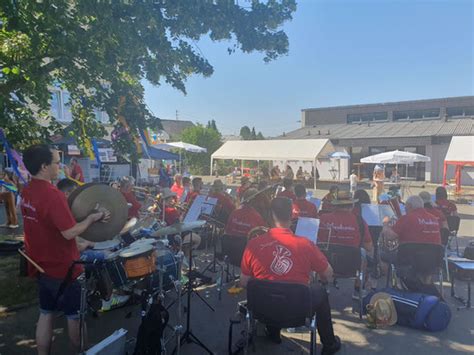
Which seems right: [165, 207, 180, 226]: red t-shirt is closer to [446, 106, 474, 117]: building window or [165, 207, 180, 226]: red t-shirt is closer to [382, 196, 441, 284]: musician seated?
[382, 196, 441, 284]: musician seated

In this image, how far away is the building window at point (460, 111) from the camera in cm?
3114

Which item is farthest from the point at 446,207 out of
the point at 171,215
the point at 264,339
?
the point at 171,215

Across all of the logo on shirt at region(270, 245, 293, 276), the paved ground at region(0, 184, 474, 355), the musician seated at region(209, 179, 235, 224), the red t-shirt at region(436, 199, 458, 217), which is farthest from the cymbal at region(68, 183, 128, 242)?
the red t-shirt at region(436, 199, 458, 217)

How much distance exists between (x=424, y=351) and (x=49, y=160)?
3888mm

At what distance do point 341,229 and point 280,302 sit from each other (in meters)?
1.97

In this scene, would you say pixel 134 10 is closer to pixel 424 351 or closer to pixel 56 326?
pixel 56 326

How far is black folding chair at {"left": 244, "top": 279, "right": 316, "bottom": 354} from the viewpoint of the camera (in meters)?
2.71

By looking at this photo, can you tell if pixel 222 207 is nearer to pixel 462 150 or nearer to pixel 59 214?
pixel 59 214

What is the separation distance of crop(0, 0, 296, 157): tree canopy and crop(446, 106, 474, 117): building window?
3220cm

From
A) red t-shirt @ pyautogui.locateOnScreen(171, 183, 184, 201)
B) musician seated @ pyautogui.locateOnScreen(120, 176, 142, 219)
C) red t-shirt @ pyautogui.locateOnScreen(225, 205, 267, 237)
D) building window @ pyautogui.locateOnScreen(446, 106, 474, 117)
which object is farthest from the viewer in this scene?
building window @ pyautogui.locateOnScreen(446, 106, 474, 117)

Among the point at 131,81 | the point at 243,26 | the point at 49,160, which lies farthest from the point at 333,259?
the point at 131,81

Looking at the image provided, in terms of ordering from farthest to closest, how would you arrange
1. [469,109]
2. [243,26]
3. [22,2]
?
[469,109]
[243,26]
[22,2]

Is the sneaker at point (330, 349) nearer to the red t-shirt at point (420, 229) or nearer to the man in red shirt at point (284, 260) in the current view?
the man in red shirt at point (284, 260)

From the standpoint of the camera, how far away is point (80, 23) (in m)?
4.73
